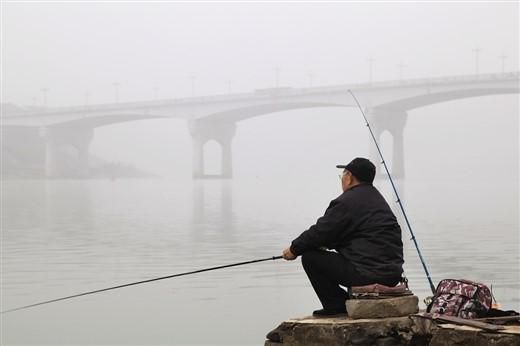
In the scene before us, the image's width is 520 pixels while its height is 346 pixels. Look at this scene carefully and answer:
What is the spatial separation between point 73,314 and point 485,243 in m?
8.95

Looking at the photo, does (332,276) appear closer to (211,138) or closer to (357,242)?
(357,242)

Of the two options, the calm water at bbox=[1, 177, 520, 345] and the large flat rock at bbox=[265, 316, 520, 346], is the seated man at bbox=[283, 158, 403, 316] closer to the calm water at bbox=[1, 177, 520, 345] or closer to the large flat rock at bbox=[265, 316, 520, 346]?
the large flat rock at bbox=[265, 316, 520, 346]

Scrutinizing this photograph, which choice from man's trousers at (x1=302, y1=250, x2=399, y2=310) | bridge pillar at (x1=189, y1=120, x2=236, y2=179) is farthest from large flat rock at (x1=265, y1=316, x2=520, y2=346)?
bridge pillar at (x1=189, y1=120, x2=236, y2=179)

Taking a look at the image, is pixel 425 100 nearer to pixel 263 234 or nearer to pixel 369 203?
pixel 263 234

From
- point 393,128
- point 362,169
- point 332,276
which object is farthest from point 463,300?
point 393,128

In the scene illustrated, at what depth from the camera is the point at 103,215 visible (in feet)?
74.6

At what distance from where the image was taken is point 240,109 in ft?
227

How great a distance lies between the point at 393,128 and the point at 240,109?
43.0 ft

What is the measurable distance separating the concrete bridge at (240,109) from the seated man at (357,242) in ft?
179

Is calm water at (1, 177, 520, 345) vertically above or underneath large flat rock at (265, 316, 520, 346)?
underneath

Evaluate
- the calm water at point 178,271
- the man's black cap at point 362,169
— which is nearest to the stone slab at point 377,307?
the man's black cap at point 362,169

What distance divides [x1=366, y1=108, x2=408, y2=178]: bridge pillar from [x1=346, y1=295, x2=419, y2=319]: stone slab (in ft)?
189

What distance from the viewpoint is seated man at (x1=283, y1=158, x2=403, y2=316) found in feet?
14.6

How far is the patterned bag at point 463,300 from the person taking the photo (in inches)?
169
